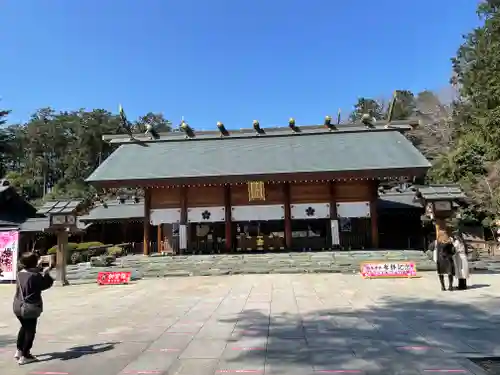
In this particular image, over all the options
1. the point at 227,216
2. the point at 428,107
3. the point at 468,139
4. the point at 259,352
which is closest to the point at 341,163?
the point at 227,216

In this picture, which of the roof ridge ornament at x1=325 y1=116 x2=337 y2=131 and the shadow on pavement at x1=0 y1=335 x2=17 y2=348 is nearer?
the shadow on pavement at x1=0 y1=335 x2=17 y2=348

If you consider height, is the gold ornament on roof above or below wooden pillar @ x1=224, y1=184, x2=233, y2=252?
above

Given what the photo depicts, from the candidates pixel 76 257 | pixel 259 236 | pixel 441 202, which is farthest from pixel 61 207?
pixel 441 202

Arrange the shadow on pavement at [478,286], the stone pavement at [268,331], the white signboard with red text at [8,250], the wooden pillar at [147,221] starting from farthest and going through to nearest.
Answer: the wooden pillar at [147,221]
the white signboard with red text at [8,250]
the shadow on pavement at [478,286]
the stone pavement at [268,331]

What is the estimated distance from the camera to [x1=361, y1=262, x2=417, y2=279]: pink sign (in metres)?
12.2

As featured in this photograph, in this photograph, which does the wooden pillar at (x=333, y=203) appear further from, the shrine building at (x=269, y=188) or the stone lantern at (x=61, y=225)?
the stone lantern at (x=61, y=225)

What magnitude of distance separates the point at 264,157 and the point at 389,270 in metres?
9.39

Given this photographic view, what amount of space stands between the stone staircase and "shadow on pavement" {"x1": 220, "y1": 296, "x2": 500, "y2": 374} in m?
6.51

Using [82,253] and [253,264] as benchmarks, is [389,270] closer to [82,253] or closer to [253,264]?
[253,264]

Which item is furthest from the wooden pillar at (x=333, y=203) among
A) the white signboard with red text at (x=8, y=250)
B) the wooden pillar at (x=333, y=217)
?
the white signboard with red text at (x=8, y=250)

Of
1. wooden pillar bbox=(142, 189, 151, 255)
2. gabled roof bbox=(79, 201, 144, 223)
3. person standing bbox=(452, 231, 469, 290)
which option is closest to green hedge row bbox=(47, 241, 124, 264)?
gabled roof bbox=(79, 201, 144, 223)

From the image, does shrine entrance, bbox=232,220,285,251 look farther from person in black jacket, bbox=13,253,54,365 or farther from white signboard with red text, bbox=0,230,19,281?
person in black jacket, bbox=13,253,54,365

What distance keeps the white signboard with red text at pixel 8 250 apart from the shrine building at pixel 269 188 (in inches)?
181

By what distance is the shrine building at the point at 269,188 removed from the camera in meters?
17.3
